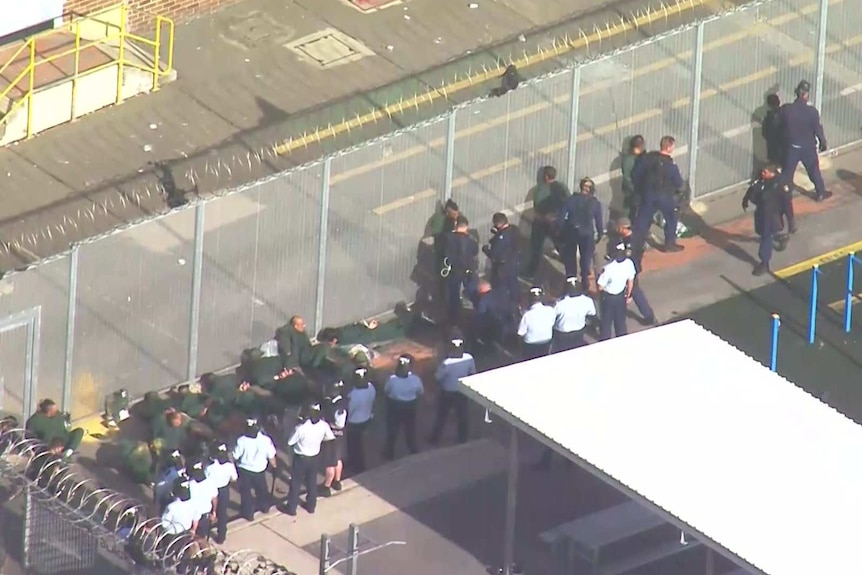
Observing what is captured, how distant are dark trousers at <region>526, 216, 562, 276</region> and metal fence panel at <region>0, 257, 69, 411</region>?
222 inches

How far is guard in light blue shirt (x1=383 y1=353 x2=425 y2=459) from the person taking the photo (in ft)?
116

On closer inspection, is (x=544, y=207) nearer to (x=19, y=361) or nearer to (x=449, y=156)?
(x=449, y=156)

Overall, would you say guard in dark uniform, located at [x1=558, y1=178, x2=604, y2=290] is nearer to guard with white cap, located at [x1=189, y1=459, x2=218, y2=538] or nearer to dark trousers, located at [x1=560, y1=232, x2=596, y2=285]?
dark trousers, located at [x1=560, y1=232, x2=596, y2=285]

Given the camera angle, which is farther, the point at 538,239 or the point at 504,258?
the point at 538,239

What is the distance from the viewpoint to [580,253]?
3819cm

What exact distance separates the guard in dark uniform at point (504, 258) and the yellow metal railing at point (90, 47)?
231 inches

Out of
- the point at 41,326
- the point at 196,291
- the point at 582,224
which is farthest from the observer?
the point at 582,224

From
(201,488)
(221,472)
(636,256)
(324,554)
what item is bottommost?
(324,554)

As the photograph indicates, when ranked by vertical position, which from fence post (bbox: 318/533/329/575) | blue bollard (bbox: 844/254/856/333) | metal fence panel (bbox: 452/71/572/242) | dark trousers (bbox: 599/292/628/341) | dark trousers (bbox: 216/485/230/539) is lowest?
fence post (bbox: 318/533/329/575)

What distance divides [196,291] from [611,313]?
14.2 ft

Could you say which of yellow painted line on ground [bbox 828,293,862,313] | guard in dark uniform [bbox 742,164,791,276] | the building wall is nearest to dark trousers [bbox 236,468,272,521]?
guard in dark uniform [bbox 742,164,791,276]

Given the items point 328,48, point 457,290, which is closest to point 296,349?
point 457,290

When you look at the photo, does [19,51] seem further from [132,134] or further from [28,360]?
[28,360]

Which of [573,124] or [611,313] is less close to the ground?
[573,124]
